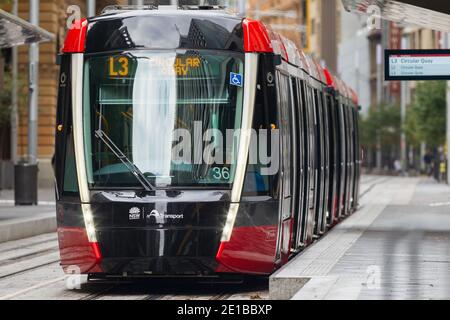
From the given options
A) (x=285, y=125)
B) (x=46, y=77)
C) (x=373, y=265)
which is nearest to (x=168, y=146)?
(x=285, y=125)

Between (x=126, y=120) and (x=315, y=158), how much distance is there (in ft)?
20.5

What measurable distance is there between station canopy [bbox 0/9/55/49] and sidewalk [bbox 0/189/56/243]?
323 cm

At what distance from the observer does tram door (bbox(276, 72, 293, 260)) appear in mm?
15828

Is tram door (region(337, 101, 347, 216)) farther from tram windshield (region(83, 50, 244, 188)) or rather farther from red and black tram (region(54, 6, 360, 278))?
tram windshield (region(83, 50, 244, 188))

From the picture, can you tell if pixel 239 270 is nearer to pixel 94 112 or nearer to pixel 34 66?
pixel 94 112

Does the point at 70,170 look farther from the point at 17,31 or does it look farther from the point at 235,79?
the point at 17,31

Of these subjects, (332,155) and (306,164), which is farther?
(332,155)

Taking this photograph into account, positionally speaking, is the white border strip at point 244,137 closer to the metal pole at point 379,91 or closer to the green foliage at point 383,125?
the green foliage at point 383,125

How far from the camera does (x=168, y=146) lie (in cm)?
Answer: 1498

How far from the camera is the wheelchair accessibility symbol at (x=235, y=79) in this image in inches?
595

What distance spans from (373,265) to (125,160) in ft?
9.79

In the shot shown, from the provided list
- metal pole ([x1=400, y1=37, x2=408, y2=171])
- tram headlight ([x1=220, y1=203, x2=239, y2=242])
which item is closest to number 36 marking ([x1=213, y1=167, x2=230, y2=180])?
tram headlight ([x1=220, y1=203, x2=239, y2=242])

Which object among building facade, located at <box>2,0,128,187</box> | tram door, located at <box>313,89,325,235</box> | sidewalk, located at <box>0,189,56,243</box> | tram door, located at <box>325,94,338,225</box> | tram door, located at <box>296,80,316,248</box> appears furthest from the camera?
building facade, located at <box>2,0,128,187</box>

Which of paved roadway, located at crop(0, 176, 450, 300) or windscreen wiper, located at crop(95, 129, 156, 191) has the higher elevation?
windscreen wiper, located at crop(95, 129, 156, 191)
